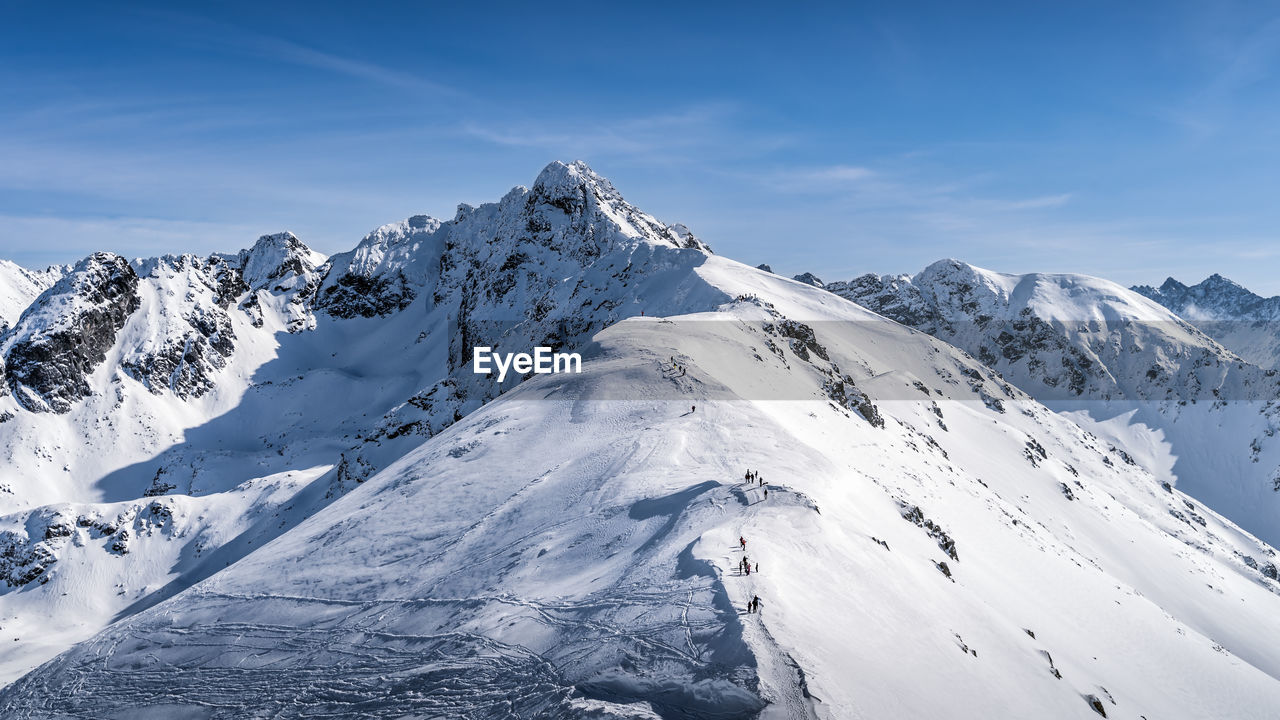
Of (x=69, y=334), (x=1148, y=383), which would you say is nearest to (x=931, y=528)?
(x=69, y=334)

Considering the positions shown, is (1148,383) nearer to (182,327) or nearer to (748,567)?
(748,567)

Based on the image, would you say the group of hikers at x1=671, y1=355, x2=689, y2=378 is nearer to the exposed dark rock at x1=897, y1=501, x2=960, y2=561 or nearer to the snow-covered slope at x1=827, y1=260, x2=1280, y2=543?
the exposed dark rock at x1=897, y1=501, x2=960, y2=561

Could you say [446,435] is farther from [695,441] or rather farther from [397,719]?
[397,719]

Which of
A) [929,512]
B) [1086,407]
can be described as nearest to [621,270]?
[929,512]
